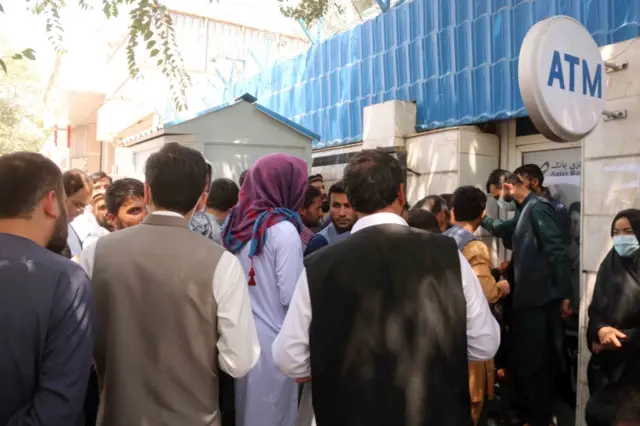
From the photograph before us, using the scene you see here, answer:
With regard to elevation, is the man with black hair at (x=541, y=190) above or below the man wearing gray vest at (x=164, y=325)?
above

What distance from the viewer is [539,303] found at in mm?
4262

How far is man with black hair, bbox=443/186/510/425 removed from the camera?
353cm

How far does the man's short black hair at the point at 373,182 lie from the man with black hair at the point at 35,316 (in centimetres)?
96

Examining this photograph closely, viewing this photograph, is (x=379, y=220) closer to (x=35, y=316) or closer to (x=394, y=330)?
(x=394, y=330)

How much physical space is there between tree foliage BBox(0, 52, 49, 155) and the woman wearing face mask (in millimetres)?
26013

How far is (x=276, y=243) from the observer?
Answer: 2.70 meters

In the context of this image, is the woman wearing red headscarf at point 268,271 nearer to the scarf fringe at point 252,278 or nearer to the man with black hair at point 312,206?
the scarf fringe at point 252,278

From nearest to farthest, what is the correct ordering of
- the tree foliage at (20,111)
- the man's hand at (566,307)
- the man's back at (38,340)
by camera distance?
1. the man's back at (38,340)
2. the man's hand at (566,307)
3. the tree foliage at (20,111)

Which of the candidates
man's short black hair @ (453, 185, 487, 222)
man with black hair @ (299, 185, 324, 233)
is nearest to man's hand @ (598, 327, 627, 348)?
man's short black hair @ (453, 185, 487, 222)

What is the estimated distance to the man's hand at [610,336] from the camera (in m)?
3.16

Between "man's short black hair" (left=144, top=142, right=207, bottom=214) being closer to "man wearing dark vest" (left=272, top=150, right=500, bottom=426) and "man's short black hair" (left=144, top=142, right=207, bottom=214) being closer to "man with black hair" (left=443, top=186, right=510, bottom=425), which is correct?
"man wearing dark vest" (left=272, top=150, right=500, bottom=426)

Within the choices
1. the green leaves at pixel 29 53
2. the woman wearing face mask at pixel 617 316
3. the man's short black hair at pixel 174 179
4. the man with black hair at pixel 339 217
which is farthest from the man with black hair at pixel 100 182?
the woman wearing face mask at pixel 617 316

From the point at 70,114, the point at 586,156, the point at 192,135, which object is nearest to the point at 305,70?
the point at 192,135

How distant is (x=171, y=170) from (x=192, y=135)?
3.50 metres
